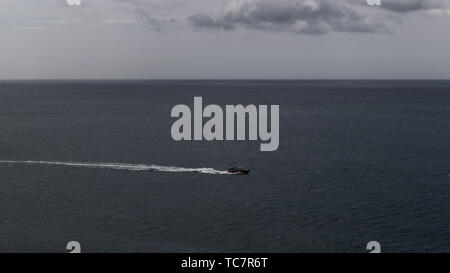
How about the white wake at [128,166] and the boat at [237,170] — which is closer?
the boat at [237,170]

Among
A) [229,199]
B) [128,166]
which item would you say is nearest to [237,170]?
[229,199]

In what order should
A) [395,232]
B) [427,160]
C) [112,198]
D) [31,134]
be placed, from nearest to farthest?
1. [395,232]
2. [112,198]
3. [427,160]
4. [31,134]

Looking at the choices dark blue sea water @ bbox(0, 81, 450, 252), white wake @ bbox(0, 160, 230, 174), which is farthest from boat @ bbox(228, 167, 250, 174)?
dark blue sea water @ bbox(0, 81, 450, 252)

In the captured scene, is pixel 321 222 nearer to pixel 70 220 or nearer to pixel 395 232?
pixel 395 232

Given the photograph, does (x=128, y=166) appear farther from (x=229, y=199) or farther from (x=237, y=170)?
(x=229, y=199)

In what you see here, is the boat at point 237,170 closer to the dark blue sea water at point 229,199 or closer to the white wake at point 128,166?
the white wake at point 128,166

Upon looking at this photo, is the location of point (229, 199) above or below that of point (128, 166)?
below

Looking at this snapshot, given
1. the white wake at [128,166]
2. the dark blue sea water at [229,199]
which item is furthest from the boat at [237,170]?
the dark blue sea water at [229,199]

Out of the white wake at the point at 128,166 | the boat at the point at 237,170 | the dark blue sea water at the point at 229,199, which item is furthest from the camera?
the white wake at the point at 128,166

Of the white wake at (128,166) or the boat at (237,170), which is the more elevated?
the white wake at (128,166)

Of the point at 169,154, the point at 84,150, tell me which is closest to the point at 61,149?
the point at 84,150

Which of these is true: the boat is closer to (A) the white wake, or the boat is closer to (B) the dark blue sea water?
(A) the white wake
